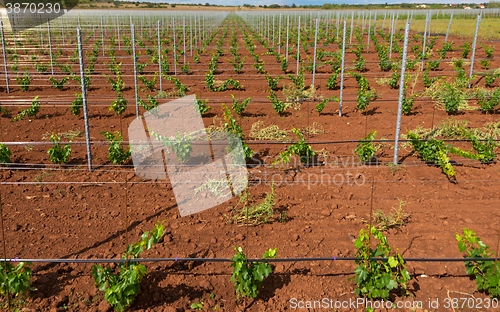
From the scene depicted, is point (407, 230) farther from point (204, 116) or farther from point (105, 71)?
point (105, 71)

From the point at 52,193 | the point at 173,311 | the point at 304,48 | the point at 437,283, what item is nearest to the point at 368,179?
the point at 437,283

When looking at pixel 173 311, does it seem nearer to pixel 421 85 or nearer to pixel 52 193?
pixel 52 193

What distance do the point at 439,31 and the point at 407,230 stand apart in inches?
1245

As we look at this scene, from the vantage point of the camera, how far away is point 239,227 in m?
4.65

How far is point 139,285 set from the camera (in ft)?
11.7

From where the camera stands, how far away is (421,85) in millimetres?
11812

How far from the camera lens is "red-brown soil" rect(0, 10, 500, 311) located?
144 inches

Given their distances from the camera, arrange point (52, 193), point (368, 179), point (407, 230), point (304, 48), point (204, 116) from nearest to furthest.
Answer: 1. point (407, 230)
2. point (52, 193)
3. point (368, 179)
4. point (204, 116)
5. point (304, 48)

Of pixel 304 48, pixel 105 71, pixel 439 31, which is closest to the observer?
pixel 105 71

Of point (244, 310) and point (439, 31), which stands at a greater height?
point (439, 31)

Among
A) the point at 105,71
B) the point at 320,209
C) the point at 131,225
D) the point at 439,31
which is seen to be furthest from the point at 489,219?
the point at 439,31

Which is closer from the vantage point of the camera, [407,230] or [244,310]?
[244,310]

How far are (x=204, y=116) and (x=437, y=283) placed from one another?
20.5 feet

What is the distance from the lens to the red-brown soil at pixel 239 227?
366 centimetres
